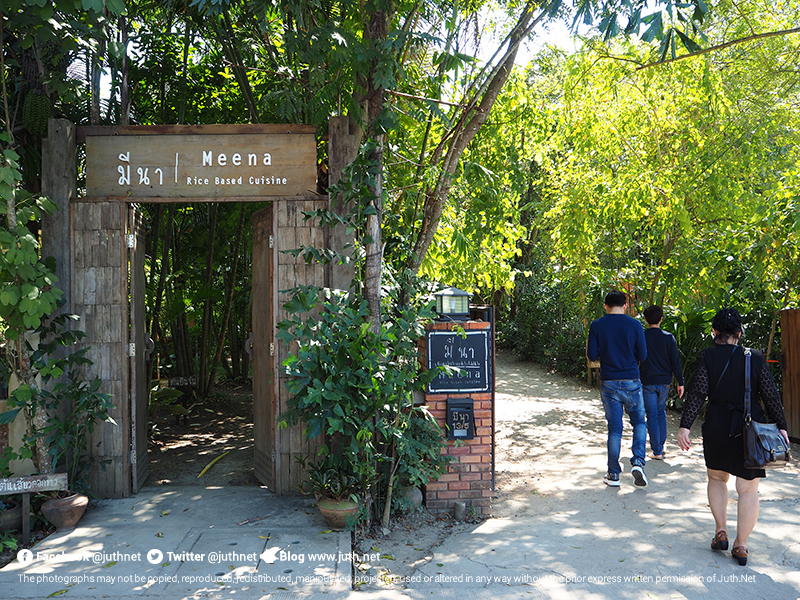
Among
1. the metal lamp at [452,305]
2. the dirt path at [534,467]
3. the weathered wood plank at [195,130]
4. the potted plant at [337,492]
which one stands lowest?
the dirt path at [534,467]

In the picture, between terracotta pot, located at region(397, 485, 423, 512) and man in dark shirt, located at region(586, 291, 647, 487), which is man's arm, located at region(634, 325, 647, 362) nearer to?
man in dark shirt, located at region(586, 291, 647, 487)

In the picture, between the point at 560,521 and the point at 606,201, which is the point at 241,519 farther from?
the point at 606,201

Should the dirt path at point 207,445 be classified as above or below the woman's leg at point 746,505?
below

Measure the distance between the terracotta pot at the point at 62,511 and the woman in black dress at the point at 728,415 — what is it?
14.5ft

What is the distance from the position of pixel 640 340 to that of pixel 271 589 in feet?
12.7

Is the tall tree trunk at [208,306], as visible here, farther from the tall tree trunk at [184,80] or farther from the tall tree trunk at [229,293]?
the tall tree trunk at [184,80]

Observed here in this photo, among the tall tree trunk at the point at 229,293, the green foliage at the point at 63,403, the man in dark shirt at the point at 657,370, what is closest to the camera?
the green foliage at the point at 63,403

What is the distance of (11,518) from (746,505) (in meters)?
5.13

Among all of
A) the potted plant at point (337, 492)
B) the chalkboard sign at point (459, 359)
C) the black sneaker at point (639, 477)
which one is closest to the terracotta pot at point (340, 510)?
the potted plant at point (337, 492)

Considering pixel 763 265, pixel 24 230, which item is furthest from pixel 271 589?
pixel 763 265

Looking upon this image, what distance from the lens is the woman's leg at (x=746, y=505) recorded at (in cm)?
396

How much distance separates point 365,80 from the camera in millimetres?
5141

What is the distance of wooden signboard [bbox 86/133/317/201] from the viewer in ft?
17.3

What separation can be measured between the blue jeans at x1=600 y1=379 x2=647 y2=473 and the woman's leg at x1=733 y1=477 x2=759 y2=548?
5.41 feet
